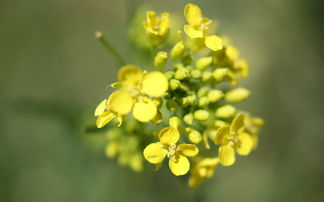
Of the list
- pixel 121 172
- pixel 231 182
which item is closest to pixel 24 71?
pixel 121 172

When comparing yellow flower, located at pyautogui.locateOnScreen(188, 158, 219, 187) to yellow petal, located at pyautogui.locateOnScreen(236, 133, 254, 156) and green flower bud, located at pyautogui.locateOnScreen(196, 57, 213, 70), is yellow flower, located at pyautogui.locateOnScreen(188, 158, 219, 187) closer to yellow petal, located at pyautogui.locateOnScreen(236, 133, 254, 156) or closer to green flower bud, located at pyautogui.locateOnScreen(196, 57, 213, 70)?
yellow petal, located at pyautogui.locateOnScreen(236, 133, 254, 156)

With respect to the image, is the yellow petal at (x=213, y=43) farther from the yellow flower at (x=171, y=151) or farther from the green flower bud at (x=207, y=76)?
the yellow flower at (x=171, y=151)

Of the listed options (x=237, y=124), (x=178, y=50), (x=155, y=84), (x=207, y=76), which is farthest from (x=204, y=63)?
(x=155, y=84)

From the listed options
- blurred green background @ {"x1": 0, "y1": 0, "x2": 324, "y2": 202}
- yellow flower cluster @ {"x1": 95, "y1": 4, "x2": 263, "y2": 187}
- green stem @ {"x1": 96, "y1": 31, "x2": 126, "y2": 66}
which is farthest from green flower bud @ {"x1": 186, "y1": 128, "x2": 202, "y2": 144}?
blurred green background @ {"x1": 0, "y1": 0, "x2": 324, "y2": 202}

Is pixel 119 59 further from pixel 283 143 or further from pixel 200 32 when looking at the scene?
pixel 283 143

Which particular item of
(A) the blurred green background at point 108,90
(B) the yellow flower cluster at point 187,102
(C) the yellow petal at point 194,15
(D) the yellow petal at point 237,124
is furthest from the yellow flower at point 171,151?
(A) the blurred green background at point 108,90

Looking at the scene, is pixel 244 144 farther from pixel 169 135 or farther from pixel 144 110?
pixel 144 110

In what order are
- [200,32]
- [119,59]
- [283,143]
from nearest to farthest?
[200,32], [119,59], [283,143]
